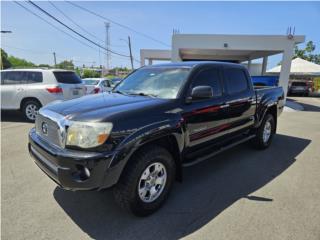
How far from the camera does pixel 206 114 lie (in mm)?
3555

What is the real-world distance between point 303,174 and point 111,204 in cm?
332

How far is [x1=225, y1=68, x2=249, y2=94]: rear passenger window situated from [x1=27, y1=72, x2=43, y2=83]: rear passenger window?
248 inches

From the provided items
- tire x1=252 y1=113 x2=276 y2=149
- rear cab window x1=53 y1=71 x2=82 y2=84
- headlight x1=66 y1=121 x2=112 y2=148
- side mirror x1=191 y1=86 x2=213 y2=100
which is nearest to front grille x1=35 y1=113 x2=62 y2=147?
headlight x1=66 y1=121 x2=112 y2=148

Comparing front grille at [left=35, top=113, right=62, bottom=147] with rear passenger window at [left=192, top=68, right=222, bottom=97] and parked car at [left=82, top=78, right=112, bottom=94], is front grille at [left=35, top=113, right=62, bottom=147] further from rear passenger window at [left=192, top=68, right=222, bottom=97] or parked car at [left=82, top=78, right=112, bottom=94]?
parked car at [left=82, top=78, right=112, bottom=94]

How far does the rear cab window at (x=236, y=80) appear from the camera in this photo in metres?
4.22

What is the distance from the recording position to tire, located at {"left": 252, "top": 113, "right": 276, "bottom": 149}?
208 inches

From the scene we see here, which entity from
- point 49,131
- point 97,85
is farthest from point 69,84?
point 49,131

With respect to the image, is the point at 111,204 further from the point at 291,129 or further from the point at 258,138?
the point at 291,129

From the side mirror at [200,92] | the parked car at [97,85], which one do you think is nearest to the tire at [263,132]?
the side mirror at [200,92]

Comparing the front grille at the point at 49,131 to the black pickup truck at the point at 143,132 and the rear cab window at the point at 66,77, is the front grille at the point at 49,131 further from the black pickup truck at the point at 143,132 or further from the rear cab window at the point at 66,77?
the rear cab window at the point at 66,77

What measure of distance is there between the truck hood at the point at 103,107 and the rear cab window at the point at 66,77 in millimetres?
5279

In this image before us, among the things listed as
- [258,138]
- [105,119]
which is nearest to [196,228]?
[105,119]

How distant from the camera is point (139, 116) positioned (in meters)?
2.70

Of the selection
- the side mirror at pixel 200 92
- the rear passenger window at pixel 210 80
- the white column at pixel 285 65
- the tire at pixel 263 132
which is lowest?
the tire at pixel 263 132
